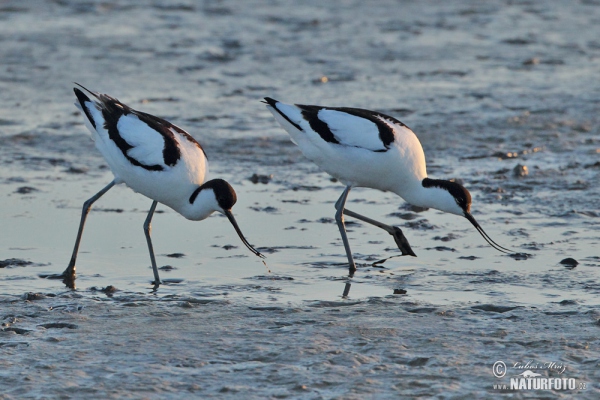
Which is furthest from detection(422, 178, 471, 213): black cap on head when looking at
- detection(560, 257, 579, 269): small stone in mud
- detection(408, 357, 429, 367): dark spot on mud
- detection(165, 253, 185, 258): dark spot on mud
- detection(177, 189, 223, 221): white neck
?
detection(408, 357, 429, 367): dark spot on mud

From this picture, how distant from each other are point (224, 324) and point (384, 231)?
2098 millimetres

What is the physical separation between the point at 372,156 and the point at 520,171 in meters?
1.78

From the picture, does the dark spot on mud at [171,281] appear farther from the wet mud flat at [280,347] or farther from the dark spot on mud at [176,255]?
the dark spot on mud at [176,255]

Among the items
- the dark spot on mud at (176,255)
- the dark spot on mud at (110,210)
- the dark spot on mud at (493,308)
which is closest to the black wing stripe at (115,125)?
the dark spot on mud at (176,255)

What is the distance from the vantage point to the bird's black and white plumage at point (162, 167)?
5.78 meters

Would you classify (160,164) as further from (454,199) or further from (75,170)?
(75,170)

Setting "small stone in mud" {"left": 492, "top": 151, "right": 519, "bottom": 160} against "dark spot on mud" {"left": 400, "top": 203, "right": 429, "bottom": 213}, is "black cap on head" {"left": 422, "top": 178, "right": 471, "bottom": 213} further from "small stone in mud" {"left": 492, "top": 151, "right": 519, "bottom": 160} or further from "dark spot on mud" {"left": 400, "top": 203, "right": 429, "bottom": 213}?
"small stone in mud" {"left": 492, "top": 151, "right": 519, "bottom": 160}

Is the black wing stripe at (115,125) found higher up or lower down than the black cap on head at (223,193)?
higher up

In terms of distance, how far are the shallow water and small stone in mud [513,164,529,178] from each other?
0.12 ft

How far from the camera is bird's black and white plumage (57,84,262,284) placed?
5.78 m

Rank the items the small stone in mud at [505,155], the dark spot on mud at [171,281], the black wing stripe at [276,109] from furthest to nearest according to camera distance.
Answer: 1. the small stone in mud at [505,155]
2. the black wing stripe at [276,109]
3. the dark spot on mud at [171,281]

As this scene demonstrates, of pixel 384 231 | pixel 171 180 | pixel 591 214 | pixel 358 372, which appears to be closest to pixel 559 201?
pixel 591 214

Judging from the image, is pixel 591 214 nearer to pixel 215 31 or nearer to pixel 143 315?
pixel 143 315

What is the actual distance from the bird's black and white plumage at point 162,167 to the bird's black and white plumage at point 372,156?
2.50ft
